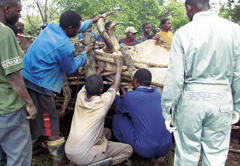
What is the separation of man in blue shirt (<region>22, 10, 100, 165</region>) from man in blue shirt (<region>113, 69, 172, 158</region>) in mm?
787

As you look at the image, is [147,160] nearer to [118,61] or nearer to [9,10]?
[118,61]

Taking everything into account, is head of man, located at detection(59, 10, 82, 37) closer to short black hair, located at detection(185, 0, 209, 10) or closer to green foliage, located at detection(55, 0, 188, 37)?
short black hair, located at detection(185, 0, 209, 10)

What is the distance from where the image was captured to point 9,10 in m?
1.86

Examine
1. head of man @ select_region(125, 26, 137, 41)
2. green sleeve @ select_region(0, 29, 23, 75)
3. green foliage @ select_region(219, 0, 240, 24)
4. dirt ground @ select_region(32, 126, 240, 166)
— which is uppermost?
green foliage @ select_region(219, 0, 240, 24)

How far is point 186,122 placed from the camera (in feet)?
6.34

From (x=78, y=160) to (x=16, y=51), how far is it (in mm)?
1376

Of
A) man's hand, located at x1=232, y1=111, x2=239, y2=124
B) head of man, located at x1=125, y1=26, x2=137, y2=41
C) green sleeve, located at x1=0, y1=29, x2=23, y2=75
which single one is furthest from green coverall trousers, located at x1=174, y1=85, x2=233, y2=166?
head of man, located at x1=125, y1=26, x2=137, y2=41

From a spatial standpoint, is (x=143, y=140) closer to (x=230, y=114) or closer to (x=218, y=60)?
(x=230, y=114)

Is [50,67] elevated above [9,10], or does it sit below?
below

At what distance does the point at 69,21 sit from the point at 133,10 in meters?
6.76

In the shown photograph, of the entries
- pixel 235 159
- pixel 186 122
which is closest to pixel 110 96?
pixel 186 122

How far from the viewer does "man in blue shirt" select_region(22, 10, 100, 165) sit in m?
2.31

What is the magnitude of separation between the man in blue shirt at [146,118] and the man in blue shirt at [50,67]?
2.58 feet

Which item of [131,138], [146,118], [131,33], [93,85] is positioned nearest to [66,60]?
[93,85]
